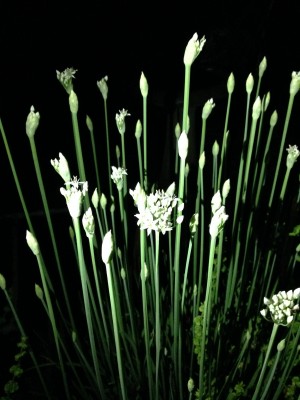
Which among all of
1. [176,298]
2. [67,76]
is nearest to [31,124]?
[67,76]

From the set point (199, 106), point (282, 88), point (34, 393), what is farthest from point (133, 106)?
point (34, 393)

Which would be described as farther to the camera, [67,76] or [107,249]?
[67,76]

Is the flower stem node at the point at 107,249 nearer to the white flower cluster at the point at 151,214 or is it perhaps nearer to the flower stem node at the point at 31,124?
the white flower cluster at the point at 151,214

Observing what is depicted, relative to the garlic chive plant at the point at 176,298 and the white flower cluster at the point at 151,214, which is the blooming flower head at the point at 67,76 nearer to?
the garlic chive plant at the point at 176,298

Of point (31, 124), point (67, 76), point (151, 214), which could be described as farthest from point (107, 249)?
point (67, 76)

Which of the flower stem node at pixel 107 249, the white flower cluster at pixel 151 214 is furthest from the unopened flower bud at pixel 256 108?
the flower stem node at pixel 107 249

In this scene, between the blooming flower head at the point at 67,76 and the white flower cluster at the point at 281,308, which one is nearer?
the white flower cluster at the point at 281,308

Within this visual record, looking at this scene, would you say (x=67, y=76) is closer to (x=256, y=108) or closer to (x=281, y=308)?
(x=256, y=108)

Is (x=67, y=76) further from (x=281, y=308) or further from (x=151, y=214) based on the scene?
(x=281, y=308)

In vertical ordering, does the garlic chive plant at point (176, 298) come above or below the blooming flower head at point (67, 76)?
below

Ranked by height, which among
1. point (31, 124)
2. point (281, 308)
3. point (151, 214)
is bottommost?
point (281, 308)

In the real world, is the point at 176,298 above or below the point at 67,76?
below

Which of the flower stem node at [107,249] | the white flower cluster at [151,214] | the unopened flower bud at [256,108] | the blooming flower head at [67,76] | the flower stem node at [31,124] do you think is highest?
the blooming flower head at [67,76]
